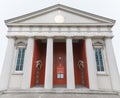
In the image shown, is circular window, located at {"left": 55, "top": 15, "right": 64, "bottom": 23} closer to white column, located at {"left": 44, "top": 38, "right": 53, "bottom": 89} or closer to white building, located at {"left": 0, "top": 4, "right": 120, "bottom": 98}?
white building, located at {"left": 0, "top": 4, "right": 120, "bottom": 98}

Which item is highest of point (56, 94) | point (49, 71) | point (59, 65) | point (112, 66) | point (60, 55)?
point (60, 55)

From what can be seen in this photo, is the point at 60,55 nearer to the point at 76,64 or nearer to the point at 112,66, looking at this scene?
the point at 76,64

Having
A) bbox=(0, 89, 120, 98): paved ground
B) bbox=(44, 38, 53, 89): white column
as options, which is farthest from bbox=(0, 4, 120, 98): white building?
bbox=(0, 89, 120, 98): paved ground

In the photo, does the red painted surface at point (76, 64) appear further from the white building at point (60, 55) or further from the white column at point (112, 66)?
the white column at point (112, 66)

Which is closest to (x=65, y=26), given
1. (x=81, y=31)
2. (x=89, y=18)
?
(x=81, y=31)

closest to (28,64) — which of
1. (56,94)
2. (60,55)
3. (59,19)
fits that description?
(56,94)

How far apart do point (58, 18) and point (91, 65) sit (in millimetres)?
6157

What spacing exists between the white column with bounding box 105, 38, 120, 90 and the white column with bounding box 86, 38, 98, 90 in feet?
4.91

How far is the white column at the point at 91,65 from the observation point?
9227mm

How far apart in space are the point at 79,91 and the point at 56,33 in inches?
237

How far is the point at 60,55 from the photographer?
13000 millimetres

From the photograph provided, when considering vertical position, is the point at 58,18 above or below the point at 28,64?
above

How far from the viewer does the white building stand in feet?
31.3

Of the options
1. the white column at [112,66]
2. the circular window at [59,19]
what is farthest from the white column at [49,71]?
the white column at [112,66]
